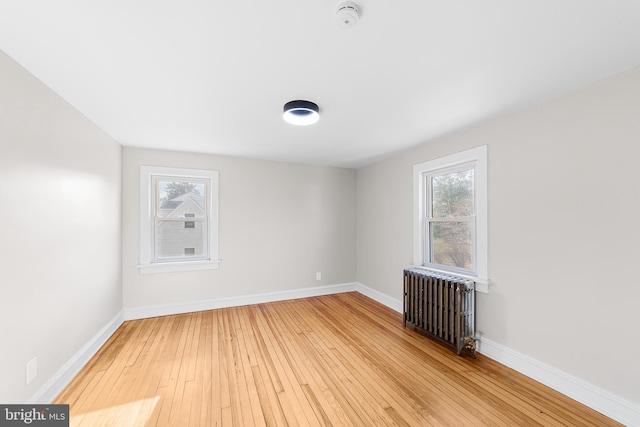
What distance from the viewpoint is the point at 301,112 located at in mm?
2219

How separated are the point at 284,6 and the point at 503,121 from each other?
7.63 ft

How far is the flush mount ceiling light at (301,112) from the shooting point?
6.98ft

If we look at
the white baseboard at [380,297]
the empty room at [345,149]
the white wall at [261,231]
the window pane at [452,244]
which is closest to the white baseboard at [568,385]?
the empty room at [345,149]

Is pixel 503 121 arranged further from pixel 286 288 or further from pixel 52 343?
pixel 52 343

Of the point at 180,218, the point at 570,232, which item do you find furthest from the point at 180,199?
the point at 570,232

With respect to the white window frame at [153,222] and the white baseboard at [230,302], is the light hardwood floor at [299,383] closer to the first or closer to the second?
the white baseboard at [230,302]

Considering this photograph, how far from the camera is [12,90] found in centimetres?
160

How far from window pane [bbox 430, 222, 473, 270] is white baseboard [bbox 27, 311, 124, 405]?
12.8ft

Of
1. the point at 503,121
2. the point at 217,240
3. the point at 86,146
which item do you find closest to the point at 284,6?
the point at 503,121

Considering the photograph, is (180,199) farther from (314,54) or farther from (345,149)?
(314,54)

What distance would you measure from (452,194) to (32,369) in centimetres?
409

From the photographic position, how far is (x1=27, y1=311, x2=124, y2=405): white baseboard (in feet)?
6.11

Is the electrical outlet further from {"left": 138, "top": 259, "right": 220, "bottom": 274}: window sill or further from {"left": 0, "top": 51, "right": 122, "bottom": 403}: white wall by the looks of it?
{"left": 138, "top": 259, "right": 220, "bottom": 274}: window sill

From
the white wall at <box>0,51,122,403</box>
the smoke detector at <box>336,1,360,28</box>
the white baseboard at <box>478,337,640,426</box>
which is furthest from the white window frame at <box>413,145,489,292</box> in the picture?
the white wall at <box>0,51,122,403</box>
